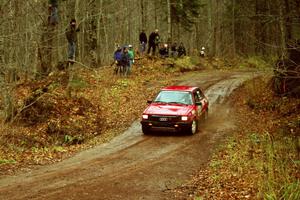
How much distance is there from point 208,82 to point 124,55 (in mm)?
5787

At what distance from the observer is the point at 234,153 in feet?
47.2

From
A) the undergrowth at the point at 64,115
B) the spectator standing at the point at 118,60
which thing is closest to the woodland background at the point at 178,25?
the spectator standing at the point at 118,60

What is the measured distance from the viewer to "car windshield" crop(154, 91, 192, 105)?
61.8ft

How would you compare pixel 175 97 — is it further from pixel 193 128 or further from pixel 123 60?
pixel 123 60

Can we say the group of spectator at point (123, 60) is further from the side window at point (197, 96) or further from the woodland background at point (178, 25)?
the side window at point (197, 96)

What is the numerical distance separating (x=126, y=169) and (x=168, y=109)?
5.26m

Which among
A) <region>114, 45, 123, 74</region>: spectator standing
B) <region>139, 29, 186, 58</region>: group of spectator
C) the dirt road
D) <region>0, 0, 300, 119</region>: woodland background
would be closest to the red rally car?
the dirt road

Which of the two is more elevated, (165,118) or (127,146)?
(165,118)

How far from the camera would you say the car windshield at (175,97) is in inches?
741

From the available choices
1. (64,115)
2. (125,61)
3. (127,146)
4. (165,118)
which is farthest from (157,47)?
(127,146)

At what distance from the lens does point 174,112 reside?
17.8 meters

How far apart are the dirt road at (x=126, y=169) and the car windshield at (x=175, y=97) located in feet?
4.64

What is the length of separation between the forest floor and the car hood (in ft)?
3.15

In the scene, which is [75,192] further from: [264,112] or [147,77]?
[147,77]
